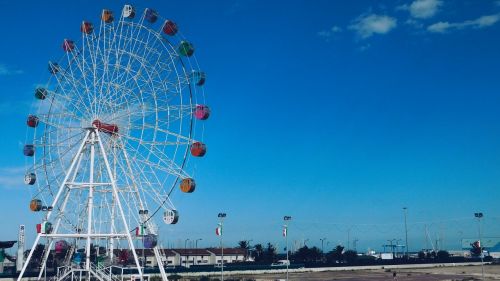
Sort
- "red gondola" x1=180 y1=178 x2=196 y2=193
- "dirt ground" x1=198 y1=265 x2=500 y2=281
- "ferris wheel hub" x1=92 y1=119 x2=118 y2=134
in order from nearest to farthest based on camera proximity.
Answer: "red gondola" x1=180 y1=178 x2=196 y2=193, "ferris wheel hub" x1=92 y1=119 x2=118 y2=134, "dirt ground" x1=198 y1=265 x2=500 y2=281

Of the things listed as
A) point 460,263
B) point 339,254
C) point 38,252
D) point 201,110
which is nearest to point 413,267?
point 460,263

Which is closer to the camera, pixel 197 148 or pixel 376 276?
pixel 197 148

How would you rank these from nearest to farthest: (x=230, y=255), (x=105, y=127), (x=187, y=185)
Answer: (x=187, y=185) < (x=105, y=127) < (x=230, y=255)

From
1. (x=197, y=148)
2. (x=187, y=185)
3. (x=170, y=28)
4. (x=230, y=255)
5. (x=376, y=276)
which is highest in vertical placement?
(x=170, y=28)

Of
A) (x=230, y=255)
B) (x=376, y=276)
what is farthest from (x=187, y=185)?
(x=230, y=255)

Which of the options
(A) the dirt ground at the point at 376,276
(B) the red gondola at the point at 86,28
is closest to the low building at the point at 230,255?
(A) the dirt ground at the point at 376,276

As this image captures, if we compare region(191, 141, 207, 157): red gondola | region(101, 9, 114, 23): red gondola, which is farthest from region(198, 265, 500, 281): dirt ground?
region(101, 9, 114, 23): red gondola

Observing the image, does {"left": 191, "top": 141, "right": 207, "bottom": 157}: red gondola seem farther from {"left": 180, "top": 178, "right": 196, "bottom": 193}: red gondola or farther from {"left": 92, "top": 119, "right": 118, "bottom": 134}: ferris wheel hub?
{"left": 92, "top": 119, "right": 118, "bottom": 134}: ferris wheel hub

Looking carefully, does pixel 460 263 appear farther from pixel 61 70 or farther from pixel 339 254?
pixel 61 70

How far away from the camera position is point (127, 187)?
42.1 m

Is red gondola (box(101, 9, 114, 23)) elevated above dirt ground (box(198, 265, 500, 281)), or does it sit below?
above

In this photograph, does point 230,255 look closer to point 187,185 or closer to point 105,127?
point 105,127

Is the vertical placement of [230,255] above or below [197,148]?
below

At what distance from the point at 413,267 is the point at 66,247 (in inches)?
3809
